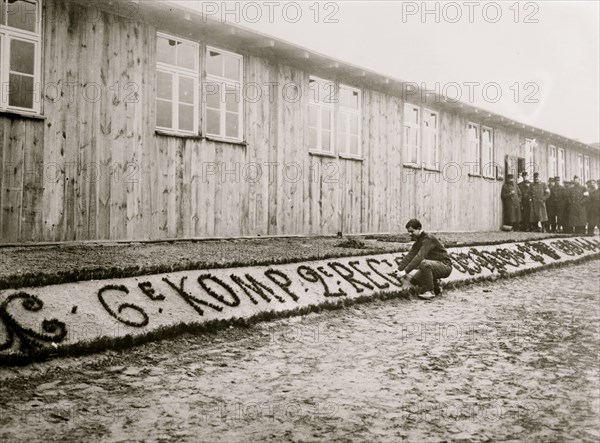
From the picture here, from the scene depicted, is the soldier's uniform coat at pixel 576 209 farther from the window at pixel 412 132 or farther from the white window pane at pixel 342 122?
the white window pane at pixel 342 122

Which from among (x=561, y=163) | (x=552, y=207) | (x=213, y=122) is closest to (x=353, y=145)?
(x=213, y=122)

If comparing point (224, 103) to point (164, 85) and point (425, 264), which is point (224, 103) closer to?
point (164, 85)

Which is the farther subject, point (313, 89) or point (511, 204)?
point (511, 204)

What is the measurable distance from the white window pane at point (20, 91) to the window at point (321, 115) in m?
6.27

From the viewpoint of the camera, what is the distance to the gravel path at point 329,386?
360 cm

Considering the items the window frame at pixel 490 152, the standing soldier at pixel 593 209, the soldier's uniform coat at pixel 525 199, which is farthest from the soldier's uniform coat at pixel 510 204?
the standing soldier at pixel 593 209

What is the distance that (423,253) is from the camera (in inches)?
360

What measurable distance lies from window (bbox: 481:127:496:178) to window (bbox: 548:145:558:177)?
656 centimetres

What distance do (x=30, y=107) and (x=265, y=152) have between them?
4831 mm

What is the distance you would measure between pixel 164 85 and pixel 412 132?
8.92m

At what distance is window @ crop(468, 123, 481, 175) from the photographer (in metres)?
20.7

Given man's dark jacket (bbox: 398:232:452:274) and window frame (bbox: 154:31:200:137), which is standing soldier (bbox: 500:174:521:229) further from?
window frame (bbox: 154:31:200:137)

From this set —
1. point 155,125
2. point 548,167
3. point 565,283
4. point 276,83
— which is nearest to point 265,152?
point 276,83

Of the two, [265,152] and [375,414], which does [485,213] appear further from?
[375,414]
